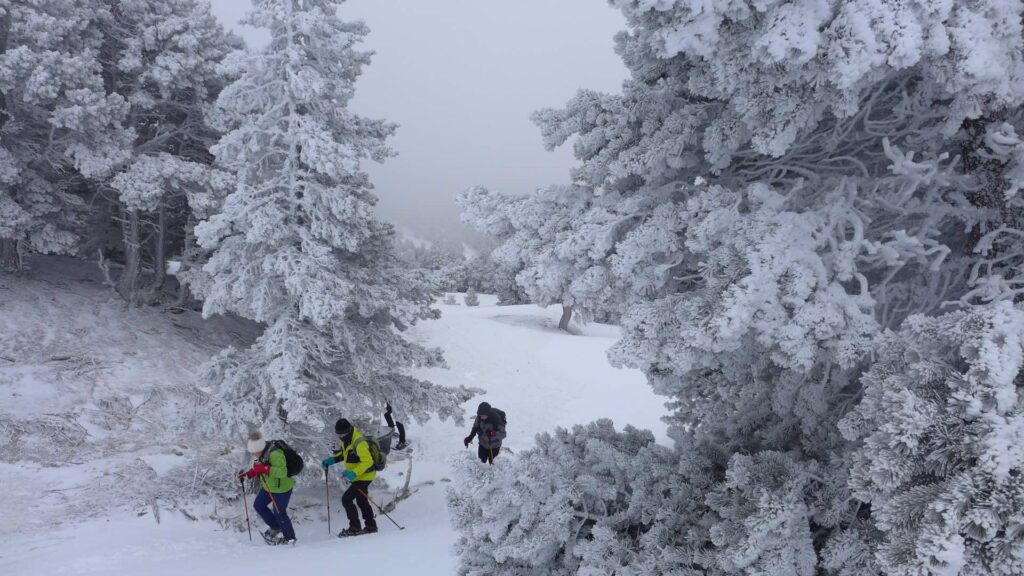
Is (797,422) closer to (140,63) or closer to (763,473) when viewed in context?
(763,473)

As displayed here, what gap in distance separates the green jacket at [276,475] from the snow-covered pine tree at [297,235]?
91 cm

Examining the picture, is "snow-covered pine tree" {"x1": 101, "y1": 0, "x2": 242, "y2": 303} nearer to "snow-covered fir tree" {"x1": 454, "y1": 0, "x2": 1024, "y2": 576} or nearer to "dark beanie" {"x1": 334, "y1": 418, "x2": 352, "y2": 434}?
"dark beanie" {"x1": 334, "y1": 418, "x2": 352, "y2": 434}

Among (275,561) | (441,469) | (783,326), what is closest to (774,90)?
(783,326)

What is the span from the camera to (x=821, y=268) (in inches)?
145

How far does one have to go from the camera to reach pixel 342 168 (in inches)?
352

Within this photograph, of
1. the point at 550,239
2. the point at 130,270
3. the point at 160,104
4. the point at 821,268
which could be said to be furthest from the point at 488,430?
the point at 160,104

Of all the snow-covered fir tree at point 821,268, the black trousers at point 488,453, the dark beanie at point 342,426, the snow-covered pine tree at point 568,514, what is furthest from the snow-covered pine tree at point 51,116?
the snow-covered pine tree at point 568,514

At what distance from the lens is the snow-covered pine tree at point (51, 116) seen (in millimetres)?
12359

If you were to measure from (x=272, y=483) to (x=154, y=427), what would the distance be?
6435mm

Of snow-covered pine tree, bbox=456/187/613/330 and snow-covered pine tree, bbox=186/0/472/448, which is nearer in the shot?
snow-covered pine tree, bbox=456/187/613/330

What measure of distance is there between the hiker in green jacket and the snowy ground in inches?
12.8

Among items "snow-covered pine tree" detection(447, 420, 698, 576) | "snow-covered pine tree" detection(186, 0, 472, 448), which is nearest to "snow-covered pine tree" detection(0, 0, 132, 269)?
"snow-covered pine tree" detection(186, 0, 472, 448)

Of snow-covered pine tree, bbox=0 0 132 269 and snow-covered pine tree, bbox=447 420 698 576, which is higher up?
snow-covered pine tree, bbox=0 0 132 269

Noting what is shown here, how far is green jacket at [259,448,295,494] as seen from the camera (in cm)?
759
